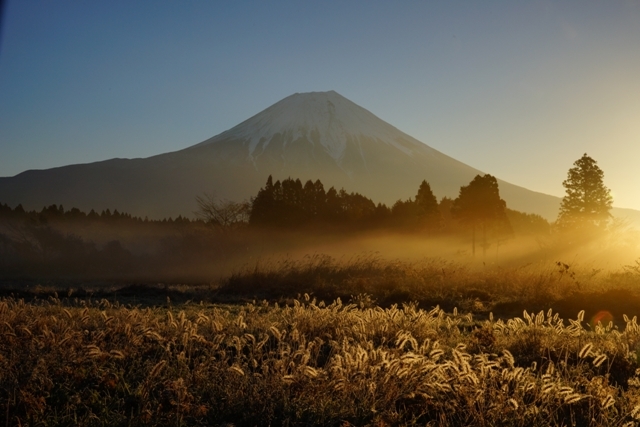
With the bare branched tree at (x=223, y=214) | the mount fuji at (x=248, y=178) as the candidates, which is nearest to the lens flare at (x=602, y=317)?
the bare branched tree at (x=223, y=214)

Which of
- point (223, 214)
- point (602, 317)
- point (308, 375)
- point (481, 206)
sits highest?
point (481, 206)

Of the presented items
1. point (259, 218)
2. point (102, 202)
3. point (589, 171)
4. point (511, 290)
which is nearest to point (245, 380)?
point (511, 290)

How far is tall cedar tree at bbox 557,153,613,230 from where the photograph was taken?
148 ft

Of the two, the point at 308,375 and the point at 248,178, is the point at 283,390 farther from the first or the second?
the point at 248,178

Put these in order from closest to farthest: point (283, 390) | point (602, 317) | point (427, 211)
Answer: point (283, 390), point (602, 317), point (427, 211)

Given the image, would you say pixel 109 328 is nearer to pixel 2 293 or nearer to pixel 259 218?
pixel 2 293

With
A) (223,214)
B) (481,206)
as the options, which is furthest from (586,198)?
(223,214)

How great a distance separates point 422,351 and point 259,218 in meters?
48.9

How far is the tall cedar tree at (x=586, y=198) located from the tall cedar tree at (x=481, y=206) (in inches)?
370

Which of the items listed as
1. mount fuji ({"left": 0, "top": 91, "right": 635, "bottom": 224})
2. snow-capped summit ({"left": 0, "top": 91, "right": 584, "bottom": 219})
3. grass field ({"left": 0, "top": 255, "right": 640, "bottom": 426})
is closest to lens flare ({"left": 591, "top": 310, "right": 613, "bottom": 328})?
grass field ({"left": 0, "top": 255, "right": 640, "bottom": 426})

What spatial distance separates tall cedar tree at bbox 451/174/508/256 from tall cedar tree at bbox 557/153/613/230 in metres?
9.41

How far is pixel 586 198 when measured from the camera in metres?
45.3

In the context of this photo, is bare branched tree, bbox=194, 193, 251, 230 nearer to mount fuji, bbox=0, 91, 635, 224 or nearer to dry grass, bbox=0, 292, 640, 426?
dry grass, bbox=0, 292, 640, 426

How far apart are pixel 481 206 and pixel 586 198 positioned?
10965 mm
